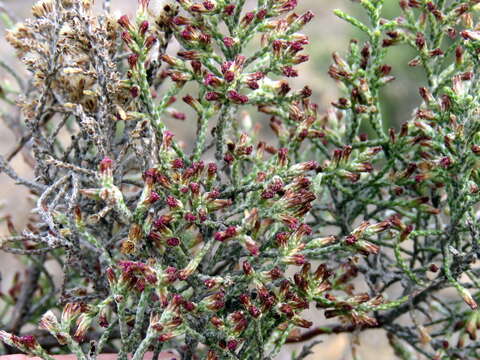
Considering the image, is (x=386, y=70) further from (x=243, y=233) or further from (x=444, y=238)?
(x=243, y=233)

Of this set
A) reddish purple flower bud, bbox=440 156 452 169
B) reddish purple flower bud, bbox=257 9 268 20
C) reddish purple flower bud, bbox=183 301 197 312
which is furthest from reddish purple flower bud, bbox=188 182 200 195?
reddish purple flower bud, bbox=440 156 452 169

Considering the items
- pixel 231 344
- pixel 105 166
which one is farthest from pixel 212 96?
pixel 231 344

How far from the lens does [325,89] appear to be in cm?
736

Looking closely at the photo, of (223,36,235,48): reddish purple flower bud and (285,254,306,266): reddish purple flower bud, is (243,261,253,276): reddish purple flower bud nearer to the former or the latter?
(285,254,306,266): reddish purple flower bud

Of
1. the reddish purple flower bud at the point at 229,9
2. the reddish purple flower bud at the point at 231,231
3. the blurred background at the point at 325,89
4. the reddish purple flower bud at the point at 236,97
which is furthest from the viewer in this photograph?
the blurred background at the point at 325,89

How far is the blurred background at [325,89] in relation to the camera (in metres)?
5.09

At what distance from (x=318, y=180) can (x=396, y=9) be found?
6.55 metres

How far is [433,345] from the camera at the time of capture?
1806mm

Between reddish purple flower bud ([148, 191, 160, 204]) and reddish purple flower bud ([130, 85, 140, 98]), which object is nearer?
reddish purple flower bud ([148, 191, 160, 204])

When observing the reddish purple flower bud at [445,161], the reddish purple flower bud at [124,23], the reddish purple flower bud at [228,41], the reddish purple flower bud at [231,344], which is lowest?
the reddish purple flower bud at [231,344]

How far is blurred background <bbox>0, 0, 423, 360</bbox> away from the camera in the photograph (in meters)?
5.09

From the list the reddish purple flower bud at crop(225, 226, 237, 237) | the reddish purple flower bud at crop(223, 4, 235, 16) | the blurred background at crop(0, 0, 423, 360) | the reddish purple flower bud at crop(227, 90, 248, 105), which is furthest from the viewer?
the blurred background at crop(0, 0, 423, 360)

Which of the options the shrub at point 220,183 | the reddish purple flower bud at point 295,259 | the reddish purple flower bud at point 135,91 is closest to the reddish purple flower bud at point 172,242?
the shrub at point 220,183

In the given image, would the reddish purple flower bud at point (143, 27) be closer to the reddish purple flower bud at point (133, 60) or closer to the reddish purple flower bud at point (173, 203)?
the reddish purple flower bud at point (133, 60)
